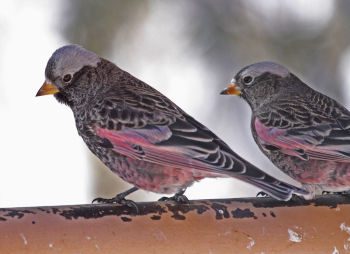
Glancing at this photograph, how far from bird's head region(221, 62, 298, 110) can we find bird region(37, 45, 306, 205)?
2.65ft

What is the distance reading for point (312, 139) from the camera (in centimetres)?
419

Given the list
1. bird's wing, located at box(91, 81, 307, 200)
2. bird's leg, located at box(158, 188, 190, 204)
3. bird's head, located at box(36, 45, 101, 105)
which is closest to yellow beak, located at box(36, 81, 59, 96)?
bird's head, located at box(36, 45, 101, 105)

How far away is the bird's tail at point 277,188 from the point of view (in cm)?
309

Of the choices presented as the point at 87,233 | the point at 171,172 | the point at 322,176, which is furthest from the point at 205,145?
the point at 87,233

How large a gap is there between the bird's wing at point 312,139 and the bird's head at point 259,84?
46 centimetres

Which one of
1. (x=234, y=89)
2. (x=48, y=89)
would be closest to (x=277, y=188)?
(x=48, y=89)

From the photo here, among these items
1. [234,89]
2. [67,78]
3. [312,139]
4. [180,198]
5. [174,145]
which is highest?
[234,89]

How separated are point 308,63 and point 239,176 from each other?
4.25m

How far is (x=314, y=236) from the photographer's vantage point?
2838 mm

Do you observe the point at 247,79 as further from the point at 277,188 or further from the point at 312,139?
the point at 277,188

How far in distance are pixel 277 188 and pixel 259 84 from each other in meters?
1.78

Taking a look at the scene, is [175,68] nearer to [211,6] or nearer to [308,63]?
[211,6]

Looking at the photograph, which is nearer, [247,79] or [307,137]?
[307,137]

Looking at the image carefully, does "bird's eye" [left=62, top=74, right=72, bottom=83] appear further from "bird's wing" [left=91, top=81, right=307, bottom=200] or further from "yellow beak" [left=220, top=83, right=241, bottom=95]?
"yellow beak" [left=220, top=83, right=241, bottom=95]
